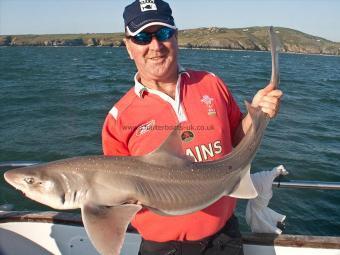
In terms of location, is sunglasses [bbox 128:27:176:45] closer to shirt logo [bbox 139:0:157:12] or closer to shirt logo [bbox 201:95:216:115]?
shirt logo [bbox 139:0:157:12]

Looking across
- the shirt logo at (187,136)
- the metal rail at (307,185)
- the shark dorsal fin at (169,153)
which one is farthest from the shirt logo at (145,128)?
the metal rail at (307,185)

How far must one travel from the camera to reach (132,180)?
2.97m

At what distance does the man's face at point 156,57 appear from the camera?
3557mm

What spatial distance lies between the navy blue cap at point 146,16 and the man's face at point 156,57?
62 mm

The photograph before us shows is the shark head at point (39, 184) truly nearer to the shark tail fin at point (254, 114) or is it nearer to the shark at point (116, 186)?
the shark at point (116, 186)

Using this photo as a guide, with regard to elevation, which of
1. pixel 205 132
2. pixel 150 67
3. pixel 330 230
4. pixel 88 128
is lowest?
pixel 88 128

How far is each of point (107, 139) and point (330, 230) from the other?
6.83 metres

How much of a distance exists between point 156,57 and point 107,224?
1.52 m

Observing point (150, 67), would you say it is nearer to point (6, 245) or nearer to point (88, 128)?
point (6, 245)

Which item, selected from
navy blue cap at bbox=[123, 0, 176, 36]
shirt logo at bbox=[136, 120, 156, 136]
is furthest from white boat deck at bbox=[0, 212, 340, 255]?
navy blue cap at bbox=[123, 0, 176, 36]

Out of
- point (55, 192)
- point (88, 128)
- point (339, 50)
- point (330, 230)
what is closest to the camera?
point (55, 192)

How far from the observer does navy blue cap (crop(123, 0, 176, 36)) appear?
3518mm

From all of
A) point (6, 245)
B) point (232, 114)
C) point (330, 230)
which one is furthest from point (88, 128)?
point (232, 114)

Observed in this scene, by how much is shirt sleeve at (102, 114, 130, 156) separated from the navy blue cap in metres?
0.81
